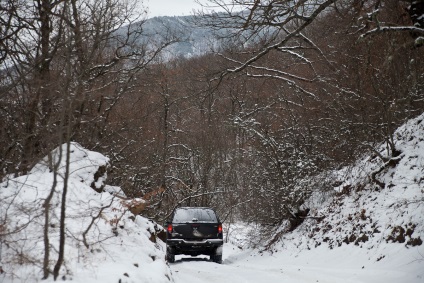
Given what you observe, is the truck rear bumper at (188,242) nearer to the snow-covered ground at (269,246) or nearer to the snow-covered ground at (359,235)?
the snow-covered ground at (359,235)

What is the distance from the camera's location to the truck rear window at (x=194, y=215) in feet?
52.0

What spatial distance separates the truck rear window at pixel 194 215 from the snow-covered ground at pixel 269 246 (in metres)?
1.97

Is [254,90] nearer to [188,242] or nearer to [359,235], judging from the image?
[188,242]

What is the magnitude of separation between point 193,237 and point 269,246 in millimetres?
5356

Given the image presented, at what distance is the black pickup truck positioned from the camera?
1541cm

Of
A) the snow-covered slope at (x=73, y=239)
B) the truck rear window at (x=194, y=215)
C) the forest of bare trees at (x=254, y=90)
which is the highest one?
the forest of bare trees at (x=254, y=90)

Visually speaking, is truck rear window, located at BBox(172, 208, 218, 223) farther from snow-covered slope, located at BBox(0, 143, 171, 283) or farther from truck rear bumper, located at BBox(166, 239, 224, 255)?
snow-covered slope, located at BBox(0, 143, 171, 283)

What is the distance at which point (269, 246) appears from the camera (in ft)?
64.8

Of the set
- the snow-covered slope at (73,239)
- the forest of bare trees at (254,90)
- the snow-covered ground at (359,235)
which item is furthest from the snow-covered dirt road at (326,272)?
the forest of bare trees at (254,90)

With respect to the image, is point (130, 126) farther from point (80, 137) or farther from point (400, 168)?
point (400, 168)

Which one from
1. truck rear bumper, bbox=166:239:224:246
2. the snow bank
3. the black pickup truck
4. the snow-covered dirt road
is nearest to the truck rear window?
the black pickup truck

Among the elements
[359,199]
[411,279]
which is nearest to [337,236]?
[359,199]

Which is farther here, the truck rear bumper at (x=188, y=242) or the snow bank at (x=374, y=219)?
the truck rear bumper at (x=188, y=242)

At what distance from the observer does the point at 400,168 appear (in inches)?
559
